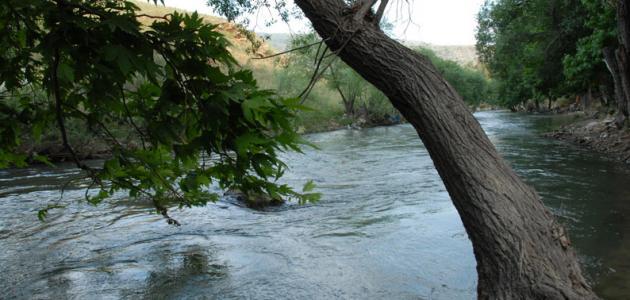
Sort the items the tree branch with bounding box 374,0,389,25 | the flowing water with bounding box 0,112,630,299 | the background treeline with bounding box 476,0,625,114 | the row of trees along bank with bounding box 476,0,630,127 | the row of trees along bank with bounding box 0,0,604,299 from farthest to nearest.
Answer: the background treeline with bounding box 476,0,625,114 → the row of trees along bank with bounding box 476,0,630,127 → the flowing water with bounding box 0,112,630,299 → the tree branch with bounding box 374,0,389,25 → the row of trees along bank with bounding box 0,0,604,299

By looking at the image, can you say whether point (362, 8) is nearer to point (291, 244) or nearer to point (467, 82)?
point (291, 244)

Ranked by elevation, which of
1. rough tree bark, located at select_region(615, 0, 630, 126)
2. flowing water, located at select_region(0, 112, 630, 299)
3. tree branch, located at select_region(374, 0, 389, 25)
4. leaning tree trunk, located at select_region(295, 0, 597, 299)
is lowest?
flowing water, located at select_region(0, 112, 630, 299)

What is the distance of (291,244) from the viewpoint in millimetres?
7793

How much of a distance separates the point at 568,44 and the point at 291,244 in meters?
18.6

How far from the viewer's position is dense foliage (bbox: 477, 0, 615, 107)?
15.7 meters

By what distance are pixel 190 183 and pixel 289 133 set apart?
106 cm

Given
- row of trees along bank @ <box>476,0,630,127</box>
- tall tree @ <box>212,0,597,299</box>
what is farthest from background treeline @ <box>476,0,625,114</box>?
tall tree @ <box>212,0,597,299</box>

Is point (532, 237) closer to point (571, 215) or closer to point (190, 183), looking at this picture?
point (190, 183)

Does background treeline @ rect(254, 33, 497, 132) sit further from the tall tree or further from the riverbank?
the tall tree

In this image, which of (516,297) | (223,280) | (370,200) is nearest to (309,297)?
(223,280)

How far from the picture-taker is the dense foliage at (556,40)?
51.5 ft

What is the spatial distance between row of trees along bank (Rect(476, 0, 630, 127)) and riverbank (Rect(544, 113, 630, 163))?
0.66 m

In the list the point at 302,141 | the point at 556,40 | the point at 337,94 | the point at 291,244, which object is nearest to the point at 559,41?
the point at 556,40

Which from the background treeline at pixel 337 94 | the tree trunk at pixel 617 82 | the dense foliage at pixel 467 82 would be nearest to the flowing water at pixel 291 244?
the tree trunk at pixel 617 82
